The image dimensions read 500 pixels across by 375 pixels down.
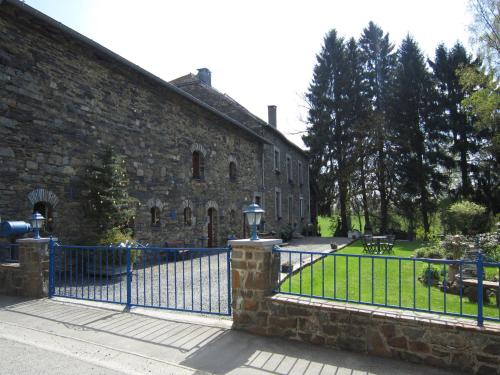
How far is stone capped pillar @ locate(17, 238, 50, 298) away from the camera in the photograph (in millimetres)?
6430

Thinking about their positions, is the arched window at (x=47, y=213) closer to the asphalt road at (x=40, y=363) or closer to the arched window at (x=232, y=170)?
the asphalt road at (x=40, y=363)

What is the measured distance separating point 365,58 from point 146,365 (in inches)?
1172

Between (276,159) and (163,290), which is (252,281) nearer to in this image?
(163,290)

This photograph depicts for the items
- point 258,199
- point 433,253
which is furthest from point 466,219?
point 258,199

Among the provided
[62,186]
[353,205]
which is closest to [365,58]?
[353,205]

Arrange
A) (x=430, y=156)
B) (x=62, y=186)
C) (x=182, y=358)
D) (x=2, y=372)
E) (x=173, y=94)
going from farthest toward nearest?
(x=430, y=156)
(x=173, y=94)
(x=62, y=186)
(x=182, y=358)
(x=2, y=372)

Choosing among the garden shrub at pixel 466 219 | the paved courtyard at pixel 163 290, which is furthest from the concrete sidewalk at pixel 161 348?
the garden shrub at pixel 466 219

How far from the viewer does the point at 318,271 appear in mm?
9875

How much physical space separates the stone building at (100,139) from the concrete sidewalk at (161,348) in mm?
4146

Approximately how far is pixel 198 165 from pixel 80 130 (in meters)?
6.05

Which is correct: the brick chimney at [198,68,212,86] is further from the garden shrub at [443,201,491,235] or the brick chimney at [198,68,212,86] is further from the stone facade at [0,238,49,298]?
the stone facade at [0,238,49,298]

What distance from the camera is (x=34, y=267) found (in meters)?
6.43

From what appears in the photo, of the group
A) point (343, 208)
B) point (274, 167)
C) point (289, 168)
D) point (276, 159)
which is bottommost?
point (343, 208)

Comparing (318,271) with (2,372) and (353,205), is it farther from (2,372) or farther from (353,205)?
(353,205)
